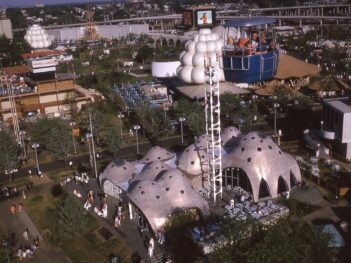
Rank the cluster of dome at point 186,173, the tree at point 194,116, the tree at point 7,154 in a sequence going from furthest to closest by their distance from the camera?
the tree at point 194,116 → the tree at point 7,154 → the cluster of dome at point 186,173

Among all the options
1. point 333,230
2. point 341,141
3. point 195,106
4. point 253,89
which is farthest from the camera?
point 253,89

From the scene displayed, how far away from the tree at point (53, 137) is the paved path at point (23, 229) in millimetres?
7391

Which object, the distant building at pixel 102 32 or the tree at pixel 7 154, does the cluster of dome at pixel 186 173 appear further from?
the distant building at pixel 102 32

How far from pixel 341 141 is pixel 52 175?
89.8 feet

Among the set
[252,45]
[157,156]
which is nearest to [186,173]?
[157,156]

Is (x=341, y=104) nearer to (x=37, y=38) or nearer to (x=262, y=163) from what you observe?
(x=262, y=163)

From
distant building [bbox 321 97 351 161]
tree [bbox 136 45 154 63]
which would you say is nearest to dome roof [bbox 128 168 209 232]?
distant building [bbox 321 97 351 161]

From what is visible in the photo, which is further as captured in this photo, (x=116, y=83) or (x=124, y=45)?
(x=124, y=45)

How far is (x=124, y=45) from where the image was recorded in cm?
14850

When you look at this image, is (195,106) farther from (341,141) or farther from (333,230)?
(333,230)

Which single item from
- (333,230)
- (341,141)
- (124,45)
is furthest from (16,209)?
(124,45)

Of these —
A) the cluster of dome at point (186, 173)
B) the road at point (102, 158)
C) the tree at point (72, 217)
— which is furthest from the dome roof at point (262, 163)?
the road at point (102, 158)

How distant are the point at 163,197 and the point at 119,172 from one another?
643 cm

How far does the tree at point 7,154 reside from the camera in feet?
144
